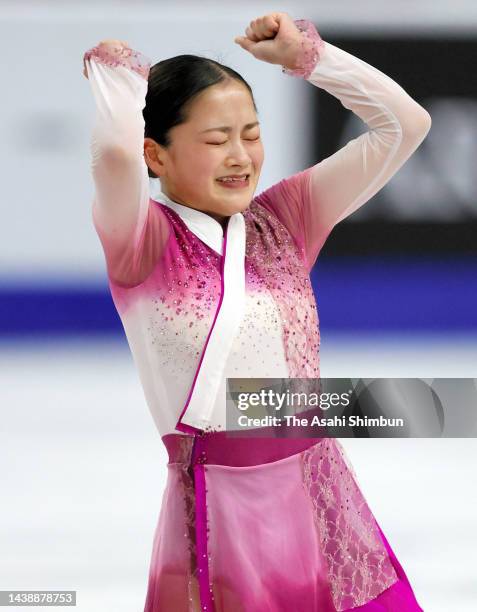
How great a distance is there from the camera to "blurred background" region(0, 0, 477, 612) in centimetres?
402

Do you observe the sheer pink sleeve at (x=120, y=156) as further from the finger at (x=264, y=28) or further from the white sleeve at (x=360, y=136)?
the white sleeve at (x=360, y=136)

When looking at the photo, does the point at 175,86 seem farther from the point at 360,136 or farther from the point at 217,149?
the point at 360,136

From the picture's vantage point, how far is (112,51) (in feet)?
6.19

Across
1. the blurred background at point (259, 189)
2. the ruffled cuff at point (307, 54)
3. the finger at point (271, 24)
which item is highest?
the blurred background at point (259, 189)

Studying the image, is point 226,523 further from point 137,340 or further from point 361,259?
point 361,259

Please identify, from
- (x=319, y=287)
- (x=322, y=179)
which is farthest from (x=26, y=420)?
(x=322, y=179)

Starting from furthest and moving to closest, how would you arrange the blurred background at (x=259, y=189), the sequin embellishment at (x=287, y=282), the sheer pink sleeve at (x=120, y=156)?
the blurred background at (x=259, y=189), the sequin embellishment at (x=287, y=282), the sheer pink sleeve at (x=120, y=156)

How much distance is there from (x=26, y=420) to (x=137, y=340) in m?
2.05

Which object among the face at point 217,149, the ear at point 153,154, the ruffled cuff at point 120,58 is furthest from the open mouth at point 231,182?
the ruffled cuff at point 120,58

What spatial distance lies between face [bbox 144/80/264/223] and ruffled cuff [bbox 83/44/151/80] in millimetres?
143

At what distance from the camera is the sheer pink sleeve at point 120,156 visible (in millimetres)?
1847

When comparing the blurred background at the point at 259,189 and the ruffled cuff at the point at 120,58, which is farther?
the blurred background at the point at 259,189

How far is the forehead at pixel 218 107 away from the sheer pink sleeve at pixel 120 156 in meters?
0.13

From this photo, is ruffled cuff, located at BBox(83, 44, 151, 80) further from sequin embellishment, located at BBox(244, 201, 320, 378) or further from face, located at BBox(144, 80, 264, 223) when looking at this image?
sequin embellishment, located at BBox(244, 201, 320, 378)
